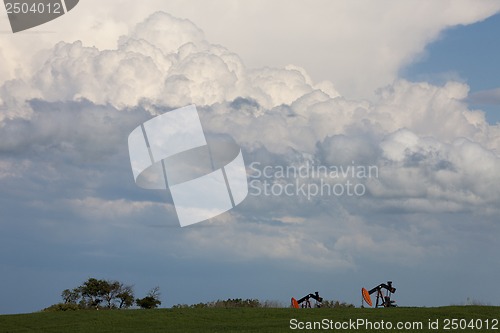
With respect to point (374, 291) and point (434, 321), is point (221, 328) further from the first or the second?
point (374, 291)

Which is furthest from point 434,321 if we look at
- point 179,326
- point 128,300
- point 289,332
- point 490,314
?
point 128,300

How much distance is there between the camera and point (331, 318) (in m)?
51.8

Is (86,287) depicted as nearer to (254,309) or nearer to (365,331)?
(254,309)

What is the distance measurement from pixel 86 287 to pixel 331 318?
46.4 metres

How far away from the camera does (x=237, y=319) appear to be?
53938mm

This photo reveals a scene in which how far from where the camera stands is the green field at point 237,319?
48469 millimetres

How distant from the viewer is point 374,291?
63.2m

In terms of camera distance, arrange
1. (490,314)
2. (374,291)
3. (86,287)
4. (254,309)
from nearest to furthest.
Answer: (490,314), (254,309), (374,291), (86,287)

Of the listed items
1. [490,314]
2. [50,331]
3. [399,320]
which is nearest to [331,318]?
[399,320]

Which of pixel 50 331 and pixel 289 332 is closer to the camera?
pixel 289 332

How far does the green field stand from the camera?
48469 millimetres

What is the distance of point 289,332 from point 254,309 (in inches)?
540

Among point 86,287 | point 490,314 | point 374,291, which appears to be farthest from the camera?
point 86,287

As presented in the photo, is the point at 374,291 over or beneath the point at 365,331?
over
